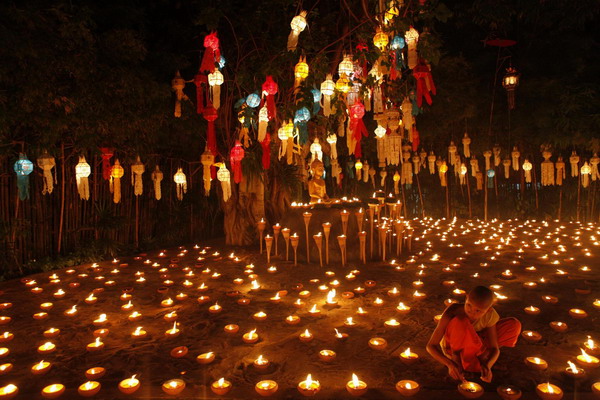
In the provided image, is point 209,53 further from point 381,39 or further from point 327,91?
point 381,39

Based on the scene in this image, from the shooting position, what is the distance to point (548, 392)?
2.11 m

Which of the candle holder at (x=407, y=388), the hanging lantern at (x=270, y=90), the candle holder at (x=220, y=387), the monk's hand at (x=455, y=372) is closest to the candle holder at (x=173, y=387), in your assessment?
the candle holder at (x=220, y=387)

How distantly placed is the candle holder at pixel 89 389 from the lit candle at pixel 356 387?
5.27ft

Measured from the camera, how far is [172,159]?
7.99 meters

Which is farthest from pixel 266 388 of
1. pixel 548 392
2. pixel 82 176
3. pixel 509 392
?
pixel 82 176

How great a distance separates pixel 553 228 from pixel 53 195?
1080cm

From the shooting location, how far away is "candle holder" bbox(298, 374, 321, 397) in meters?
2.22

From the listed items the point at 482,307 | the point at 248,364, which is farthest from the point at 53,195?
the point at 482,307

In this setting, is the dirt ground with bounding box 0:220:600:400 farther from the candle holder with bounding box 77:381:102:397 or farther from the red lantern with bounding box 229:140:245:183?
the red lantern with bounding box 229:140:245:183

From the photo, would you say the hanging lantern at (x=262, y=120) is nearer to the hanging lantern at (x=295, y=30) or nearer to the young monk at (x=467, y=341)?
the hanging lantern at (x=295, y=30)

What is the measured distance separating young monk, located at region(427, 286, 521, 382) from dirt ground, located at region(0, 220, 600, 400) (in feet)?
0.49

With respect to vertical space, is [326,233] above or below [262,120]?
below

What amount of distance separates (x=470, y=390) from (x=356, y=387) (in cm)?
67

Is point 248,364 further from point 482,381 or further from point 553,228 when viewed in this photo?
point 553,228
